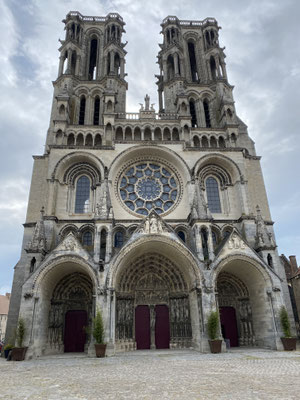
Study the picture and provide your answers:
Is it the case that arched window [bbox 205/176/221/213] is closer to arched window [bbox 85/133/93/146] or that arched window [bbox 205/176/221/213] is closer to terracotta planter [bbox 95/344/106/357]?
arched window [bbox 85/133/93/146]

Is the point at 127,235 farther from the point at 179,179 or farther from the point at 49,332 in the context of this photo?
the point at 49,332

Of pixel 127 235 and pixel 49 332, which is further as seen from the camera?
pixel 127 235

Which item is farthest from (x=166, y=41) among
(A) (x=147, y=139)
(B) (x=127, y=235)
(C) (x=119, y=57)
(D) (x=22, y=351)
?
(D) (x=22, y=351)

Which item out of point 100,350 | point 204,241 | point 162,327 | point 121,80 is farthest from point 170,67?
point 100,350

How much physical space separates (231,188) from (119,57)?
18.0 metres

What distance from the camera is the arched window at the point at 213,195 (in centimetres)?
2146

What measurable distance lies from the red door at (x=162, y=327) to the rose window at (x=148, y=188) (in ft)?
22.0

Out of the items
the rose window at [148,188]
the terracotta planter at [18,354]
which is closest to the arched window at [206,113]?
the rose window at [148,188]

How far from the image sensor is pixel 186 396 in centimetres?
607

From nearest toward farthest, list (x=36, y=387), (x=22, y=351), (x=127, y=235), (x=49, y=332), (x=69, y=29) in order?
(x=36, y=387) → (x=22, y=351) → (x=49, y=332) → (x=127, y=235) → (x=69, y=29)

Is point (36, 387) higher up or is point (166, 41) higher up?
point (166, 41)

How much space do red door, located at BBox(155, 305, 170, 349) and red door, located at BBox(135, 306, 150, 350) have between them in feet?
1.87

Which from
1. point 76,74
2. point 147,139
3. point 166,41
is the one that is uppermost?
point 166,41

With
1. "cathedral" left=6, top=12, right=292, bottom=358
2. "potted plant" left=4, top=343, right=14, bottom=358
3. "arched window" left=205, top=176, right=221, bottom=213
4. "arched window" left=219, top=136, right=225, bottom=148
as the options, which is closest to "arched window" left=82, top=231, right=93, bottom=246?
"cathedral" left=6, top=12, right=292, bottom=358
